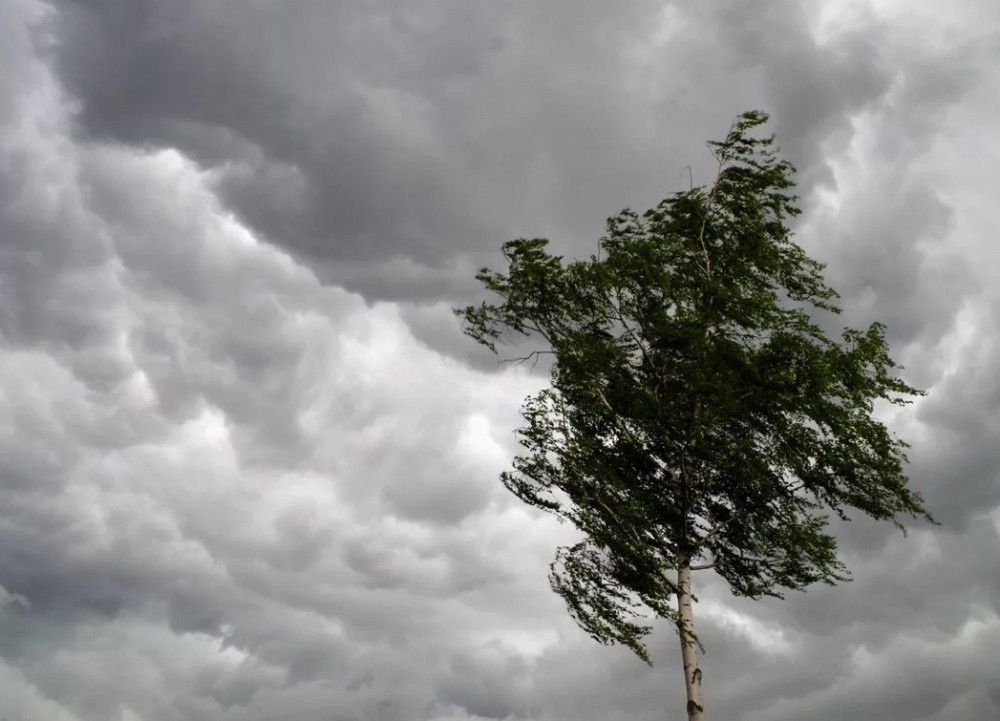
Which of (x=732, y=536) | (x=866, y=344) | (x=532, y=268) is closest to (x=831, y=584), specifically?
(x=732, y=536)

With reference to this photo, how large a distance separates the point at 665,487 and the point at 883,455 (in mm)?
5323

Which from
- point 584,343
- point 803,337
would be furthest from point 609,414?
point 803,337

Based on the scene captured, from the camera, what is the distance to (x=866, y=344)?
61.4ft

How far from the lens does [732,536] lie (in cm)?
1956

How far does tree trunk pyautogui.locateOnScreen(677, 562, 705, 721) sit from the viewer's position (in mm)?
16828

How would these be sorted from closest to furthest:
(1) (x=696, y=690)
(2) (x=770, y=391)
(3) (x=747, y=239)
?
(1) (x=696, y=690) → (2) (x=770, y=391) → (3) (x=747, y=239)

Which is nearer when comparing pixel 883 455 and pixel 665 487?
pixel 883 455

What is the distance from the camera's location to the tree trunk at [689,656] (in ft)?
55.2

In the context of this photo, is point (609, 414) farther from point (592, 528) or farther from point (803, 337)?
point (803, 337)

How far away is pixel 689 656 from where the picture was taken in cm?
1730

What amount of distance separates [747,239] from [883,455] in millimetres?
7066

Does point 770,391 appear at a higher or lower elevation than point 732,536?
higher

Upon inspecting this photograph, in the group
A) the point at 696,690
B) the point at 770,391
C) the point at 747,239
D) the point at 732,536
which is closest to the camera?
the point at 696,690

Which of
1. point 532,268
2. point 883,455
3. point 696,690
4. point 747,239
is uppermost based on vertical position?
point 747,239
